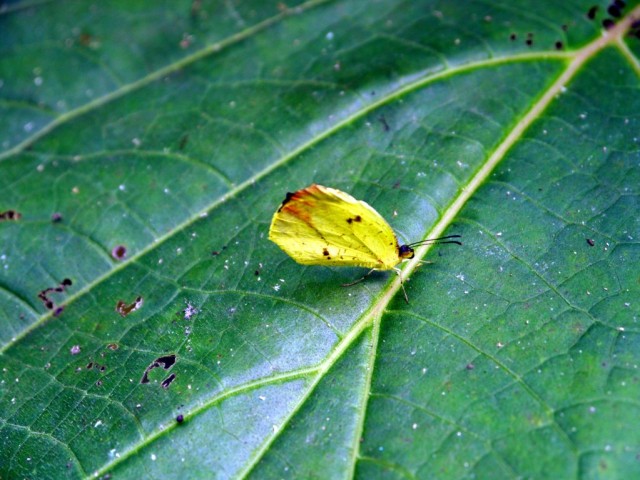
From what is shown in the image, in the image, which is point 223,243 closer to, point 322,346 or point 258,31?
point 322,346

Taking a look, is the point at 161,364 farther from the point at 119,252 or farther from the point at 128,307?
the point at 119,252

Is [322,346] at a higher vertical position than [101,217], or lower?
lower

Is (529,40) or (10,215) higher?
(529,40)

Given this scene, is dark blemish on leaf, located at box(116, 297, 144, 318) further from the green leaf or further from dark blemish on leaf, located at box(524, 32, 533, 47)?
dark blemish on leaf, located at box(524, 32, 533, 47)

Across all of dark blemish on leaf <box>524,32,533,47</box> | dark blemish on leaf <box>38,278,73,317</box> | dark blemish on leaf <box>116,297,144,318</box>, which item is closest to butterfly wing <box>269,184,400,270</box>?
dark blemish on leaf <box>116,297,144,318</box>

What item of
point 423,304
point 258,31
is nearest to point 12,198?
point 258,31

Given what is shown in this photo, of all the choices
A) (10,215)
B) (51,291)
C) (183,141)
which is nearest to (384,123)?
(183,141)

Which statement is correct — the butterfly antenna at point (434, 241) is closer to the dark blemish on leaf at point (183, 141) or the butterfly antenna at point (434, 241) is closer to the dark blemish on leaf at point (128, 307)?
the dark blemish on leaf at point (128, 307)
